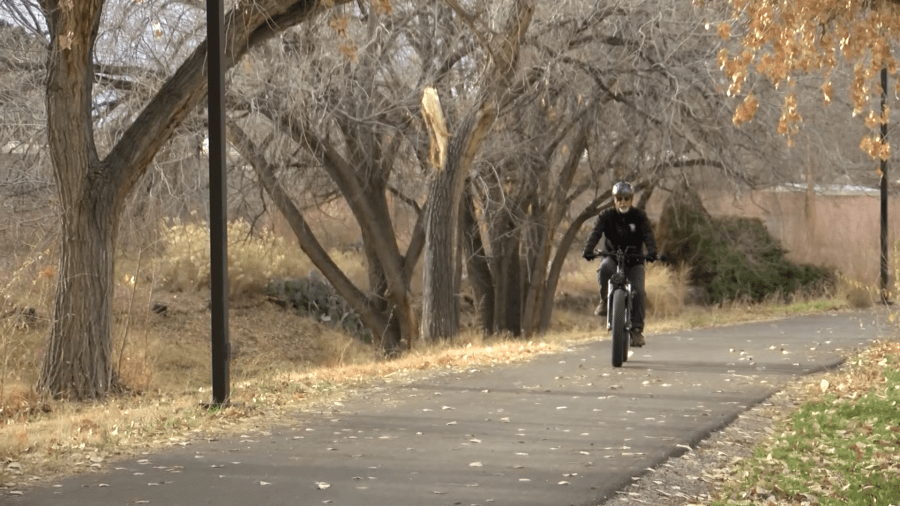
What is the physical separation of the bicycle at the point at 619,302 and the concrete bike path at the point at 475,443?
1.17 feet

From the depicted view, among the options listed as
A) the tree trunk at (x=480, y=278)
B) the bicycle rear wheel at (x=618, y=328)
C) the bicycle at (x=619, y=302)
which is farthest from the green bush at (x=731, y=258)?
the bicycle at (x=619, y=302)

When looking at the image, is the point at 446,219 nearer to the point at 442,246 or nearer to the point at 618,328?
the point at 442,246

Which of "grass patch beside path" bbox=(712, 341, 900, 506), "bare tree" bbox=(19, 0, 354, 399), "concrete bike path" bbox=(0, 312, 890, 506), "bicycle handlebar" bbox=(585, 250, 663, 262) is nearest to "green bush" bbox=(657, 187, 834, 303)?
"concrete bike path" bbox=(0, 312, 890, 506)

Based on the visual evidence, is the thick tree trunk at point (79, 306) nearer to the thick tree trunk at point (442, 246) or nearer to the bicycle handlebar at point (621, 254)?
the bicycle handlebar at point (621, 254)

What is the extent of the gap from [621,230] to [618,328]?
106 centimetres

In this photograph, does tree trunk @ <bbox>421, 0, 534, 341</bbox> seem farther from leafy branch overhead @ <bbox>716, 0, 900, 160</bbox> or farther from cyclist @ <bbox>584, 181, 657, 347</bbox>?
leafy branch overhead @ <bbox>716, 0, 900, 160</bbox>

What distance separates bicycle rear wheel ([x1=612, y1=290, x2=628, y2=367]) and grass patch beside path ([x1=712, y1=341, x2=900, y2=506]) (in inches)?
79.6

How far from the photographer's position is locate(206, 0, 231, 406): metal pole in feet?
34.0

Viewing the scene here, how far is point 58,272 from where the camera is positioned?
13508mm

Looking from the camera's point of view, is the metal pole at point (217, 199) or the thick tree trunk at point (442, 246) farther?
the thick tree trunk at point (442, 246)

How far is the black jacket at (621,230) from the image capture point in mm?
13227

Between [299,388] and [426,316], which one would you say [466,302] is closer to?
[426,316]

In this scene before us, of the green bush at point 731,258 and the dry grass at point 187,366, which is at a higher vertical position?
the green bush at point 731,258

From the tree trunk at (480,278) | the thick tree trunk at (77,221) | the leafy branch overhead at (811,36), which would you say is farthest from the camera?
the tree trunk at (480,278)
